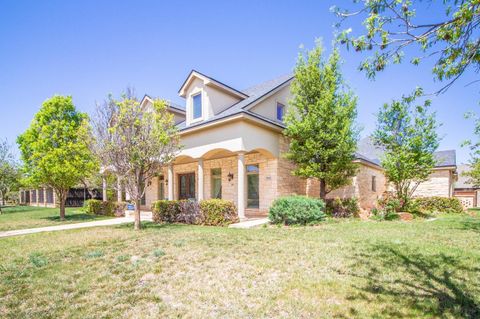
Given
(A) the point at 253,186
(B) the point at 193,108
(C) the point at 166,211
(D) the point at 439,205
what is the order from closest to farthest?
(C) the point at 166,211 < (A) the point at 253,186 < (B) the point at 193,108 < (D) the point at 439,205

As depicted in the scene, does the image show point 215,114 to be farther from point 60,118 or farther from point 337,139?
point 60,118

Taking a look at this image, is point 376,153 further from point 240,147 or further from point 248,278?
point 248,278

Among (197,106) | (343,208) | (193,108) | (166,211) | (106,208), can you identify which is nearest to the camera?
(166,211)

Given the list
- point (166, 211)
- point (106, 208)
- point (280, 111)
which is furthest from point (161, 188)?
point (280, 111)

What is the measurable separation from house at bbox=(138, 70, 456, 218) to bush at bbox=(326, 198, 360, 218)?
2.28 m

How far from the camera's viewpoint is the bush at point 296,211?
34.0 ft

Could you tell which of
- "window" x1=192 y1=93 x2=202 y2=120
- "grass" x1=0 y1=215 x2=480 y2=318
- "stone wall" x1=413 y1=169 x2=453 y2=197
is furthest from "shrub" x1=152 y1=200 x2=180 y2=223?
"stone wall" x1=413 y1=169 x2=453 y2=197

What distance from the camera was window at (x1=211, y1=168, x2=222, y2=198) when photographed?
1748 cm

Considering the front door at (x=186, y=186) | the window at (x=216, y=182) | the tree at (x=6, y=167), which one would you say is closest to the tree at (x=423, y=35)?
the window at (x=216, y=182)

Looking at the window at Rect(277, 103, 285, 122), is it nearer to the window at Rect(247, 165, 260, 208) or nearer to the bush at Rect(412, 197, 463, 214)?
the window at Rect(247, 165, 260, 208)

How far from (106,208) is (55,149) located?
572 cm

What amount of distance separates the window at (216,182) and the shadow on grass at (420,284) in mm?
12382

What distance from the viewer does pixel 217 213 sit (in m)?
11.4

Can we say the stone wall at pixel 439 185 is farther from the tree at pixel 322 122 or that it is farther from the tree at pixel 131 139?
the tree at pixel 131 139
